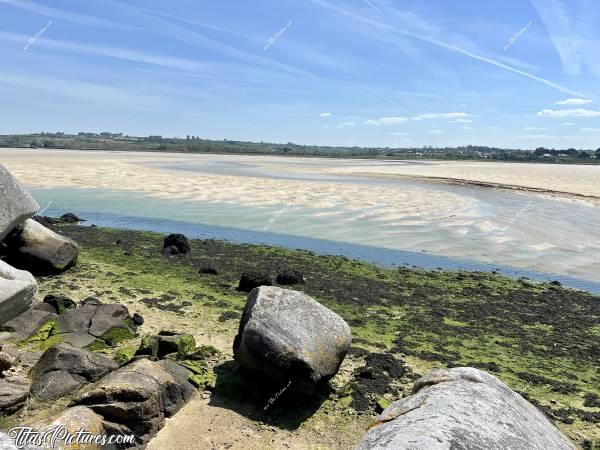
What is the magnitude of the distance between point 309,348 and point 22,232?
34.6 feet

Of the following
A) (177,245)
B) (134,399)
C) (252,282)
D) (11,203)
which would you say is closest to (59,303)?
(11,203)

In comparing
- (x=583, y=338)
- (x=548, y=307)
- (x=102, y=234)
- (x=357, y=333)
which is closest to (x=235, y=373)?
(x=357, y=333)

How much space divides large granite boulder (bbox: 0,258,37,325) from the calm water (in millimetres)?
12308

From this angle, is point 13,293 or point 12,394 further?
point 13,293

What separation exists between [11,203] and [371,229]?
17.0m

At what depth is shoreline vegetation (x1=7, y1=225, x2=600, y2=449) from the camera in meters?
7.80

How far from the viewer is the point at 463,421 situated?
157 inches

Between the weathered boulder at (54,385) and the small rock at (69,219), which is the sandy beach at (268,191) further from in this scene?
the weathered boulder at (54,385)

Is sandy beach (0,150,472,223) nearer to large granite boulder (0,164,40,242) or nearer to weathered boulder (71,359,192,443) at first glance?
large granite boulder (0,164,40,242)

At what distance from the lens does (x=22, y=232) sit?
14602 millimetres

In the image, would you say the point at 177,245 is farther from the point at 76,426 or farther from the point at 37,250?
the point at 76,426

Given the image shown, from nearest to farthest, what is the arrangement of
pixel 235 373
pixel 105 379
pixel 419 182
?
pixel 105 379
pixel 235 373
pixel 419 182

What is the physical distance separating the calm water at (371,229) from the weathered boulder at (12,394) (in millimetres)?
13960

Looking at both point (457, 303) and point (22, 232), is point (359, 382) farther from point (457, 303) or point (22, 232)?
point (22, 232)
